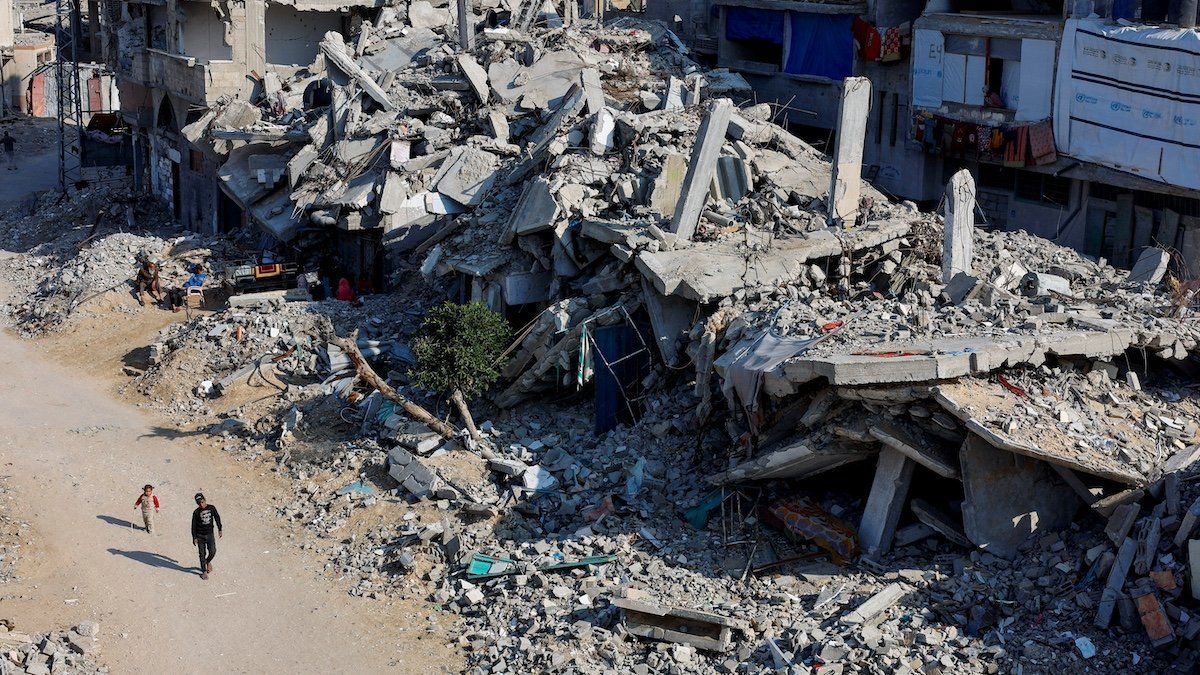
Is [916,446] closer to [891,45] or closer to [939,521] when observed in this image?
[939,521]

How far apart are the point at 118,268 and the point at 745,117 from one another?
12.2m

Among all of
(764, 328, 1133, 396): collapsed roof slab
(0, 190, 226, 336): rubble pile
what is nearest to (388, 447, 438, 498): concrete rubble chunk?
(764, 328, 1133, 396): collapsed roof slab

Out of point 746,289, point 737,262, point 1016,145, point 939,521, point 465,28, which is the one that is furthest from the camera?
point 465,28

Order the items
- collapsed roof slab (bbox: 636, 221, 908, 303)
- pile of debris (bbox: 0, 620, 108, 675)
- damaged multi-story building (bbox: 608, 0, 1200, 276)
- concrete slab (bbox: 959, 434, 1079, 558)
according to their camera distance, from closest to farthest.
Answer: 1. pile of debris (bbox: 0, 620, 108, 675)
2. concrete slab (bbox: 959, 434, 1079, 558)
3. collapsed roof slab (bbox: 636, 221, 908, 303)
4. damaged multi-story building (bbox: 608, 0, 1200, 276)

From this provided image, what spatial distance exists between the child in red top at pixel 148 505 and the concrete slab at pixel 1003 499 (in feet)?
30.0

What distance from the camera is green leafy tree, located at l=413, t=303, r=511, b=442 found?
60.8 feet

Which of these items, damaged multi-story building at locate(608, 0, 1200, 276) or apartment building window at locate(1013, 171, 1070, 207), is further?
apartment building window at locate(1013, 171, 1070, 207)

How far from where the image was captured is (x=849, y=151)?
62.8 ft

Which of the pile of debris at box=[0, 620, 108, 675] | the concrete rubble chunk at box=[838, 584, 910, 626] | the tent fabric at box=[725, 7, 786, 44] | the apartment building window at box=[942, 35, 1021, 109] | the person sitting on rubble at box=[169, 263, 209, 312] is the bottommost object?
the pile of debris at box=[0, 620, 108, 675]

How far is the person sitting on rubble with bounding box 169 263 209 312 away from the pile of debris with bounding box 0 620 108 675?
11664 millimetres

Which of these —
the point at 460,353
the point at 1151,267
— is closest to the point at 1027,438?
the point at 1151,267

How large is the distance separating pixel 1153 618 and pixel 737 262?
7.40 m

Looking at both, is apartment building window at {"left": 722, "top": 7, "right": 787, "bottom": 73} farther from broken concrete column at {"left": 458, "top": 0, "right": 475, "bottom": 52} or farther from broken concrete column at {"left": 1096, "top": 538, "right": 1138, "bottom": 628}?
broken concrete column at {"left": 1096, "top": 538, "right": 1138, "bottom": 628}

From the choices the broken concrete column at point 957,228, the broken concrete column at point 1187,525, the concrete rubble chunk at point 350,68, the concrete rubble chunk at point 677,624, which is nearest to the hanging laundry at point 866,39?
the concrete rubble chunk at point 350,68
